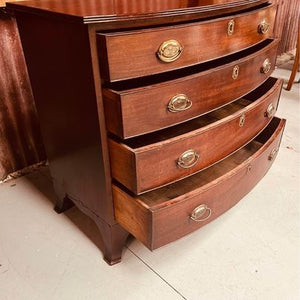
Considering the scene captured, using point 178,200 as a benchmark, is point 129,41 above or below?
above

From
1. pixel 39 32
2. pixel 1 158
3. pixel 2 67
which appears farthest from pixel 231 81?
pixel 1 158

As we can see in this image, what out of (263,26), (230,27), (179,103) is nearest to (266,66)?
(263,26)

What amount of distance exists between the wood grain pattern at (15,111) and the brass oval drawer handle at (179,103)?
79 centimetres

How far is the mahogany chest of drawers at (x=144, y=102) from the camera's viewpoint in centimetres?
69

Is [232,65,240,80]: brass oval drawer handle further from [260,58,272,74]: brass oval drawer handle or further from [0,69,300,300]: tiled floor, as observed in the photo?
[0,69,300,300]: tiled floor

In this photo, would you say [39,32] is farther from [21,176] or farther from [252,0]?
[21,176]

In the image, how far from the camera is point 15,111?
1306 mm

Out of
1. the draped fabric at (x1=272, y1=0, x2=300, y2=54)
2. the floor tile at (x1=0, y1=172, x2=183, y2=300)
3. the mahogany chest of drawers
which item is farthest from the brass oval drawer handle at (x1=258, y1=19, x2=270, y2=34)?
the draped fabric at (x1=272, y1=0, x2=300, y2=54)

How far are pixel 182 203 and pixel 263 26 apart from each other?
61 cm

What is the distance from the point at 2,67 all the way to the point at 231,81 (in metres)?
0.87

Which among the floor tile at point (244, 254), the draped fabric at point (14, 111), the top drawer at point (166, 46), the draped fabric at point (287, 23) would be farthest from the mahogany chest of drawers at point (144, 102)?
the draped fabric at point (287, 23)

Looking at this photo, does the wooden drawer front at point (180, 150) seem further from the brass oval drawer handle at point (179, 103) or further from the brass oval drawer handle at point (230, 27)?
Answer: the brass oval drawer handle at point (230, 27)

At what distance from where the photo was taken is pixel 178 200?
31.8 inches

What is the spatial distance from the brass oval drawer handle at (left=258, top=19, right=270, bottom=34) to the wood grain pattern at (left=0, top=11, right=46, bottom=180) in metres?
0.88
